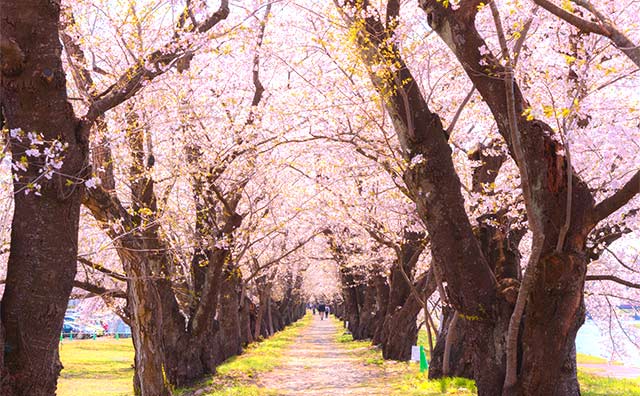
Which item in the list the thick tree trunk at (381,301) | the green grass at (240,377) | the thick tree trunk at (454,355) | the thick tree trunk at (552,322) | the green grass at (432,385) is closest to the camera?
the thick tree trunk at (552,322)

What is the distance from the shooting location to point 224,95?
1700cm

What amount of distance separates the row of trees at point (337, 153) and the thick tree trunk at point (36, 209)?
0.7 inches

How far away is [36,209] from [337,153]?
11263 millimetres

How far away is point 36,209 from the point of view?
6.02 m

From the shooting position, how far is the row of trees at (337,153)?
6086 millimetres

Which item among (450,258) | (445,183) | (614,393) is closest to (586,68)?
(445,183)

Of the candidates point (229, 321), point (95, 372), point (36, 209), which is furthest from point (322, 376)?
point (36, 209)

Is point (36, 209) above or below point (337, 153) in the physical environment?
below

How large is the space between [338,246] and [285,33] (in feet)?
50.5

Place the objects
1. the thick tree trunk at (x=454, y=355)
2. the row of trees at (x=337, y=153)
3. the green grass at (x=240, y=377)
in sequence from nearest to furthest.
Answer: the row of trees at (x=337, y=153) < the thick tree trunk at (x=454, y=355) < the green grass at (x=240, y=377)

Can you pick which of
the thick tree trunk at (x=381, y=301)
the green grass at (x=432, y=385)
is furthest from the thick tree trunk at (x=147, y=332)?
the thick tree trunk at (x=381, y=301)

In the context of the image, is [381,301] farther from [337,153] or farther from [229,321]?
[337,153]

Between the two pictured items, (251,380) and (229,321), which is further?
(229,321)

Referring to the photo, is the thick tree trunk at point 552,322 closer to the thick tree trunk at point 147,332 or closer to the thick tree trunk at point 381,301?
the thick tree trunk at point 147,332
